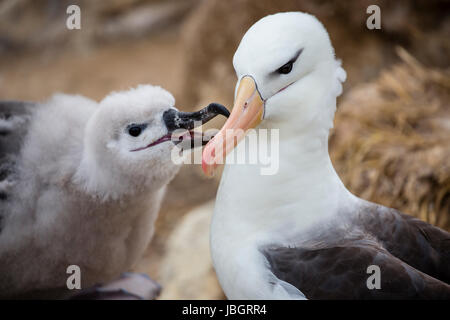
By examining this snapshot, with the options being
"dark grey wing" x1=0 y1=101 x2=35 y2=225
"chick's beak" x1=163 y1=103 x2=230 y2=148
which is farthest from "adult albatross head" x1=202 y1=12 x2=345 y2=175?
"dark grey wing" x1=0 y1=101 x2=35 y2=225

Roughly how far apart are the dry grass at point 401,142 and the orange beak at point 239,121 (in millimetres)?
1159

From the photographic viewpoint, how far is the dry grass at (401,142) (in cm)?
199

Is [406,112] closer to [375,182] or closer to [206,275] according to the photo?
[375,182]

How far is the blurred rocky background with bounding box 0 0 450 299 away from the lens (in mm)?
2086

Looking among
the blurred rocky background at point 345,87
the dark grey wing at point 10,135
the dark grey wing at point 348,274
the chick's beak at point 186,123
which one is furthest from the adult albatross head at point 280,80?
the blurred rocky background at point 345,87

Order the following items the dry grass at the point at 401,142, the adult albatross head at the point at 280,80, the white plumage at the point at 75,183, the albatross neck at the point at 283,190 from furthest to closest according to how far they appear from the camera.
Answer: the dry grass at the point at 401,142 < the white plumage at the point at 75,183 < the albatross neck at the point at 283,190 < the adult albatross head at the point at 280,80

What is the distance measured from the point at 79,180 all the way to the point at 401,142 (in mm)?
1383

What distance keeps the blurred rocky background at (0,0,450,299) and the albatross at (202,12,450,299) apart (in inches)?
33.4

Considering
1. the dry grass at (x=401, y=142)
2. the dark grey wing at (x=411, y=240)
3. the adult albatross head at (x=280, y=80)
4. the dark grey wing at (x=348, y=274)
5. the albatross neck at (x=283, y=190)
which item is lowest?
the dark grey wing at (x=348, y=274)

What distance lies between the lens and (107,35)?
18.6ft

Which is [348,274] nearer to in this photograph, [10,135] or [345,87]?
[10,135]

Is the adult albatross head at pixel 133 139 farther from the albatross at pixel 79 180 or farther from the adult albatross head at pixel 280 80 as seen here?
the adult albatross head at pixel 280 80

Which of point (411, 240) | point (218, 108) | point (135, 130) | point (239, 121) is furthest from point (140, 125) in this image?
point (411, 240)

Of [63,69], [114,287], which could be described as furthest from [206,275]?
[63,69]
